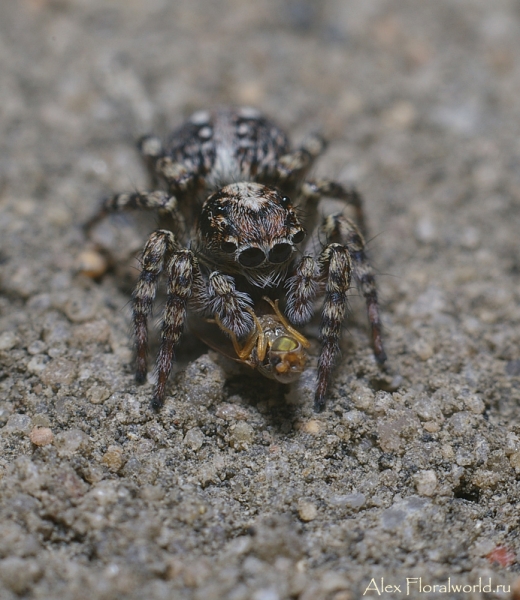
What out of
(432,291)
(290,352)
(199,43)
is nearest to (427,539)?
(290,352)

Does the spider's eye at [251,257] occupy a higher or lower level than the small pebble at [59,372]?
higher

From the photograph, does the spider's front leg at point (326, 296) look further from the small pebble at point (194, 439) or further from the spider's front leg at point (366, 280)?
the small pebble at point (194, 439)

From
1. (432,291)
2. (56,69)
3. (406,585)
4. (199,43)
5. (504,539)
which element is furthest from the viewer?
(199,43)

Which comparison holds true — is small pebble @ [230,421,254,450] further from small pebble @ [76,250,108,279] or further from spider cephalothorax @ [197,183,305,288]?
small pebble @ [76,250,108,279]

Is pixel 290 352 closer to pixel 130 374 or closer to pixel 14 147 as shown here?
pixel 130 374

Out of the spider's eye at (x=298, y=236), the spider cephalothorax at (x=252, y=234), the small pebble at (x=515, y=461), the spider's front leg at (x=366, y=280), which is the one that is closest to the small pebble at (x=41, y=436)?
the spider cephalothorax at (x=252, y=234)

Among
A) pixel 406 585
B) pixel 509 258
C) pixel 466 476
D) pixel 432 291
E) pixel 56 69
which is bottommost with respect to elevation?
pixel 406 585

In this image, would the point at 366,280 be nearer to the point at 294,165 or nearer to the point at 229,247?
the point at 229,247

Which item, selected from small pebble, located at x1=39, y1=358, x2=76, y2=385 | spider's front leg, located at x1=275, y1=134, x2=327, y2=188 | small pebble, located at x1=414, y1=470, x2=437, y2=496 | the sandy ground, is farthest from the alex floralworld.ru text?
spider's front leg, located at x1=275, y1=134, x2=327, y2=188
